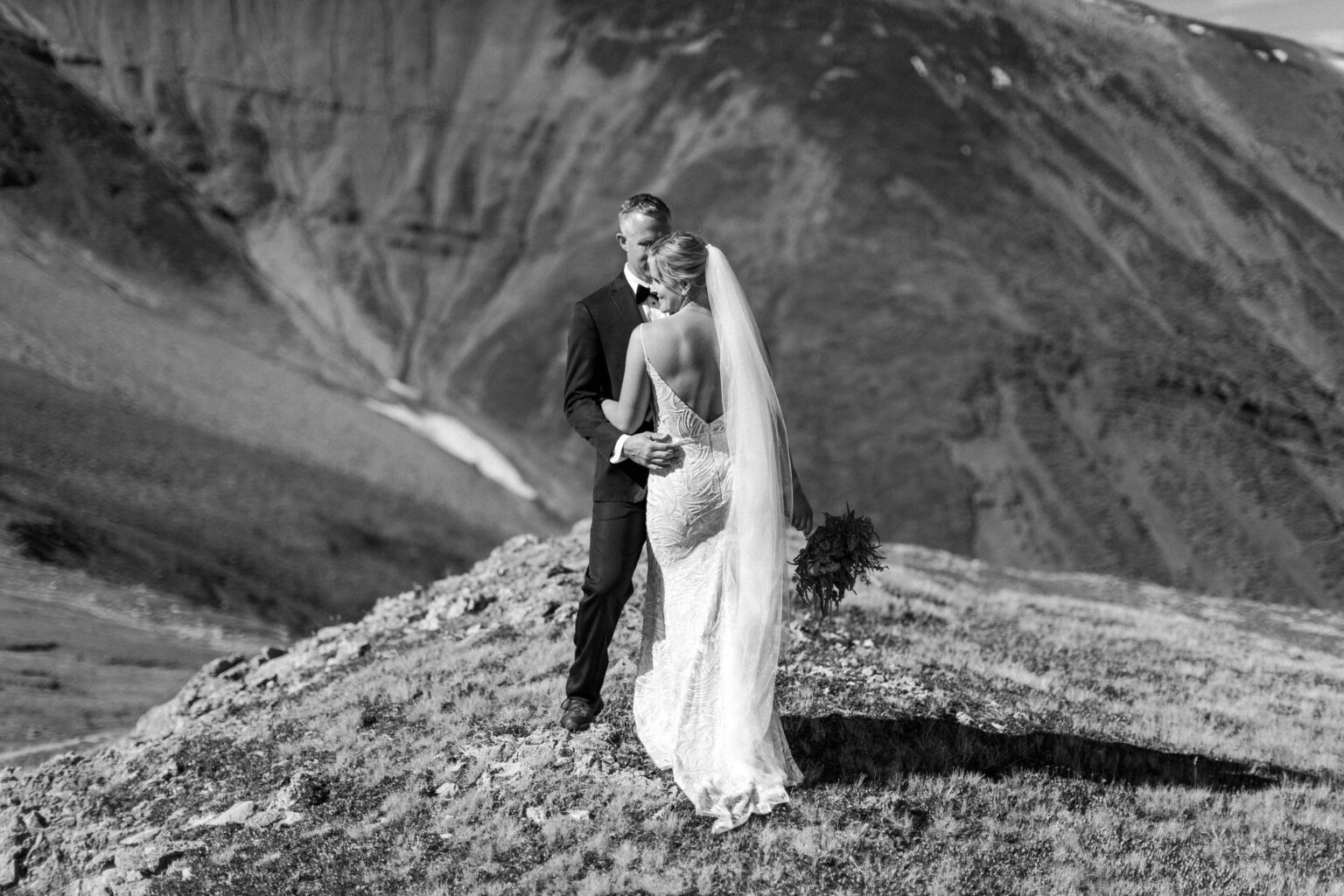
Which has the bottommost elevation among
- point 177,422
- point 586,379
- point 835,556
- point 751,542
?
point 835,556

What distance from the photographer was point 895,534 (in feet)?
229

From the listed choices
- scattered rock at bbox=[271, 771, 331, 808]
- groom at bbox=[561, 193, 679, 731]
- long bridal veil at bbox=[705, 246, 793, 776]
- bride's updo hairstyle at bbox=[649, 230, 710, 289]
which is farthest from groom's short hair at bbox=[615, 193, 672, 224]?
scattered rock at bbox=[271, 771, 331, 808]

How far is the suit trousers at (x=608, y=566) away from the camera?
817 cm

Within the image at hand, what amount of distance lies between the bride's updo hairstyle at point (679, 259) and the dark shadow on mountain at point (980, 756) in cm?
347

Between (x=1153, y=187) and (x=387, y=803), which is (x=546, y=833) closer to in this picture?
(x=387, y=803)

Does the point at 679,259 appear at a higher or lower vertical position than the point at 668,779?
higher

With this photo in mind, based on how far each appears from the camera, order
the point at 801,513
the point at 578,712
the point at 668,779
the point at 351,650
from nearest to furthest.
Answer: the point at 801,513, the point at 668,779, the point at 578,712, the point at 351,650

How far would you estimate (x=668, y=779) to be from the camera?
852cm

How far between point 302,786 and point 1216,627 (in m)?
17.3

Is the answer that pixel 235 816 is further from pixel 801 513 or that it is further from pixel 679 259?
pixel 679 259

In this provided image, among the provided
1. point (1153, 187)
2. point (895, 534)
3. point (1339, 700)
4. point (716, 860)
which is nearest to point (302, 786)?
point (716, 860)

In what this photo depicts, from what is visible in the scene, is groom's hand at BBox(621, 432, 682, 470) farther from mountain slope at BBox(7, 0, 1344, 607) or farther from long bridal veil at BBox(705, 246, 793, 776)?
mountain slope at BBox(7, 0, 1344, 607)

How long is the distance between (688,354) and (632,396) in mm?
445

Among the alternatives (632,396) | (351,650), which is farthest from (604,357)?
(351,650)
